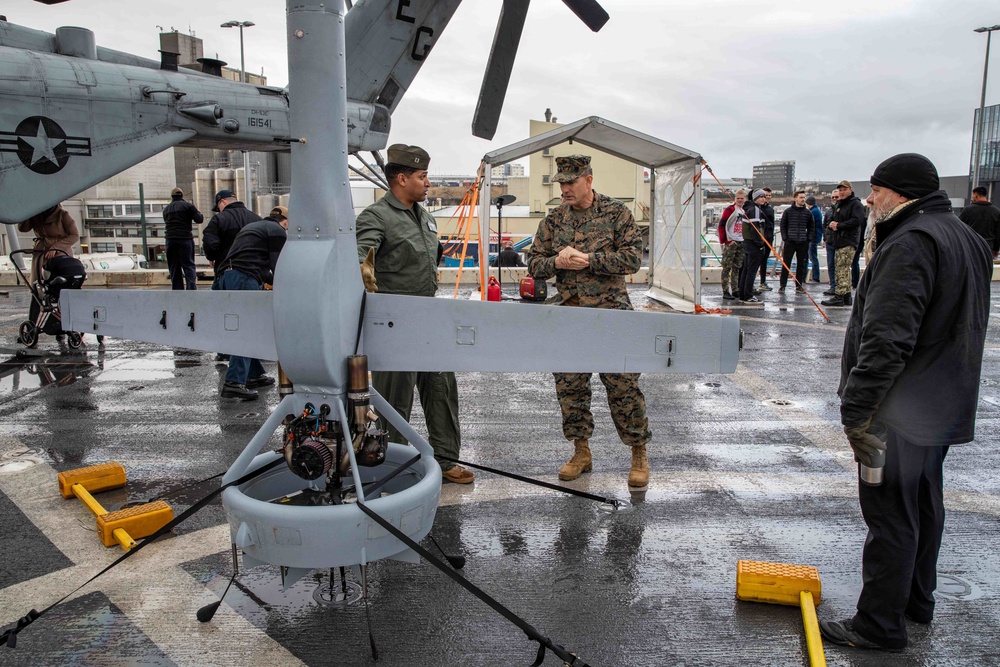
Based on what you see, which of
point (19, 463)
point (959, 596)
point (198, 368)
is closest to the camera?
point (959, 596)

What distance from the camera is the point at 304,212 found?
2822 millimetres

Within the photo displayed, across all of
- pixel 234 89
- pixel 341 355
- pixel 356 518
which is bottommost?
pixel 356 518

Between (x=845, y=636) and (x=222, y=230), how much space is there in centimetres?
701

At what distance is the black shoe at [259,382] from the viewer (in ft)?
24.4

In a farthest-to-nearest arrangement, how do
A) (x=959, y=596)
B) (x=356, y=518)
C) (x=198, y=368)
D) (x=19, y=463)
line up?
1. (x=198, y=368)
2. (x=19, y=463)
3. (x=959, y=596)
4. (x=356, y=518)

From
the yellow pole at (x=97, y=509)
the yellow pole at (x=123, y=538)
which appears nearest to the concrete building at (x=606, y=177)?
the yellow pole at (x=97, y=509)

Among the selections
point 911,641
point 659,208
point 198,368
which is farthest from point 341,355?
point 659,208

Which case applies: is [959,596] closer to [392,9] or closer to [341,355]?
[341,355]

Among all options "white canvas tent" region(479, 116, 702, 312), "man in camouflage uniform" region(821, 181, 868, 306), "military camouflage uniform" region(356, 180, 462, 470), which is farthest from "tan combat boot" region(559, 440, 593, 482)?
"man in camouflage uniform" region(821, 181, 868, 306)

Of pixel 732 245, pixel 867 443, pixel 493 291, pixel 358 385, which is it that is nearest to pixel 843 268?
pixel 732 245

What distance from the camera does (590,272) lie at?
4.70 meters

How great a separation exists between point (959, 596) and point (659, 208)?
10.3 metres

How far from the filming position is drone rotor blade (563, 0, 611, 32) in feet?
17.7

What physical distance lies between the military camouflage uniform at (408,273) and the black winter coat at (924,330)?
2478mm
